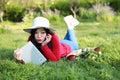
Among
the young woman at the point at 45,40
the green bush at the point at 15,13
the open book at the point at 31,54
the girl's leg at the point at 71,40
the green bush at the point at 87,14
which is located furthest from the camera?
the green bush at the point at 15,13

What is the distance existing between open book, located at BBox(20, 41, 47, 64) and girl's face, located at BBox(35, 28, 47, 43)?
0.30 metres

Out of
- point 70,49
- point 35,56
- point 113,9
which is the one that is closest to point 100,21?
point 113,9

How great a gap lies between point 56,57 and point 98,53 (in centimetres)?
71

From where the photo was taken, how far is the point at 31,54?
17.9 ft

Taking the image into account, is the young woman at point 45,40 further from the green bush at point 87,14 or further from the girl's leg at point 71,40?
the green bush at point 87,14

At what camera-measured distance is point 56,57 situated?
579cm

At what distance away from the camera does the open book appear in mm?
5414

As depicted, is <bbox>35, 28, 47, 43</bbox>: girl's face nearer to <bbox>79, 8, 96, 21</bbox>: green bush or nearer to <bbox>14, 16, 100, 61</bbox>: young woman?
<bbox>14, 16, 100, 61</bbox>: young woman

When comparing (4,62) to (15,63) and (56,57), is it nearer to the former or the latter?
(15,63)

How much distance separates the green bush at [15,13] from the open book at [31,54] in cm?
1215

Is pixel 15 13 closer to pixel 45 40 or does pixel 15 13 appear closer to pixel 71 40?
pixel 71 40

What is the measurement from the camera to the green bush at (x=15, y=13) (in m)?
17.5

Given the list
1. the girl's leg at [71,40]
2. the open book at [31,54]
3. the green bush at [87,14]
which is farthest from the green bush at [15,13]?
the open book at [31,54]

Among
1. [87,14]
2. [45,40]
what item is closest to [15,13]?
[87,14]
